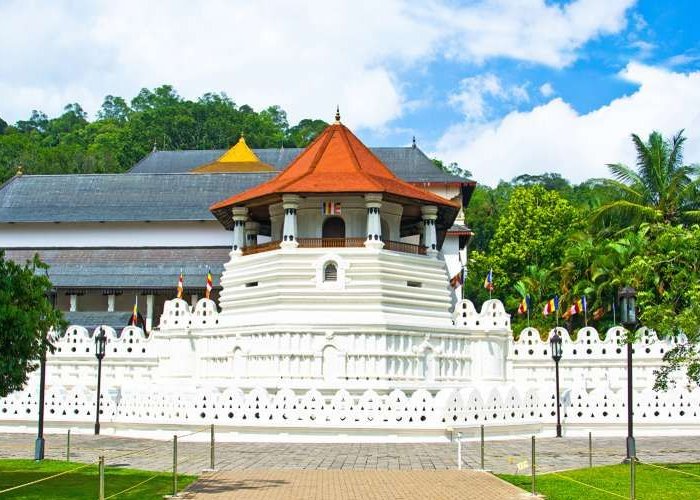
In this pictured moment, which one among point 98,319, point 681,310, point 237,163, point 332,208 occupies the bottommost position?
point 98,319

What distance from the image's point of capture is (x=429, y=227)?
35.9 metres

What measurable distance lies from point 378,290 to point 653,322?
516 inches

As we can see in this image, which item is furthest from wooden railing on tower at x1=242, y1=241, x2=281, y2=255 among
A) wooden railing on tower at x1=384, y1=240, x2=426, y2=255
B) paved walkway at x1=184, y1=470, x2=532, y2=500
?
paved walkway at x1=184, y1=470, x2=532, y2=500

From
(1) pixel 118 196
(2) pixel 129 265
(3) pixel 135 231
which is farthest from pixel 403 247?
(1) pixel 118 196

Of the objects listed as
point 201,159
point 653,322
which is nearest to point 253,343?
point 653,322

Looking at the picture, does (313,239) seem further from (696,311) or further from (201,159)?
(201,159)

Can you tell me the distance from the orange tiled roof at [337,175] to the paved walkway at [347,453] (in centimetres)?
1158

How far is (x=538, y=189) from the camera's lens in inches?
2228

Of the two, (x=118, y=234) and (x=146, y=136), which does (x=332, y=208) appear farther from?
(x=146, y=136)

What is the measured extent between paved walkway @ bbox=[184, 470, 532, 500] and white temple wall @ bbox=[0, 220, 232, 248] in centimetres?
3244

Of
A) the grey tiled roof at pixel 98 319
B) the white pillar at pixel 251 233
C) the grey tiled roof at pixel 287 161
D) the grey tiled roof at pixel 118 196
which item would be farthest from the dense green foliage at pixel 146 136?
the white pillar at pixel 251 233

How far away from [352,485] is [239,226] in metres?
21.9

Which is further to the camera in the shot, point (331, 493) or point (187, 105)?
point (187, 105)

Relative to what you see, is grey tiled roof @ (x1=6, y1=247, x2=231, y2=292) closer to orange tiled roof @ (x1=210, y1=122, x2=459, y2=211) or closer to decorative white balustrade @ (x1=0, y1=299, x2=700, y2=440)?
decorative white balustrade @ (x1=0, y1=299, x2=700, y2=440)
